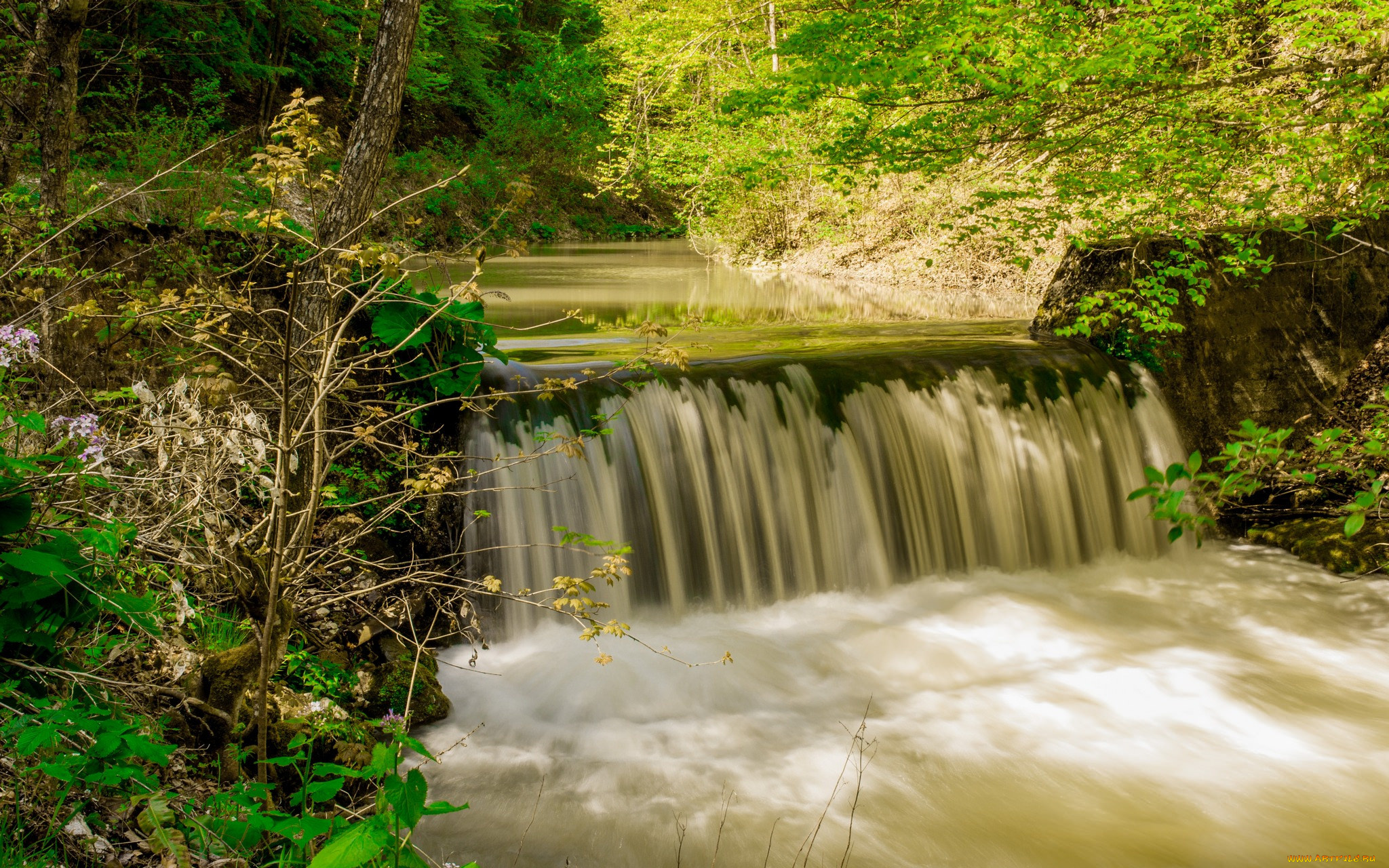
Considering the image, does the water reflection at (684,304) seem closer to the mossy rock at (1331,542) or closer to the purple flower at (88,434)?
the purple flower at (88,434)

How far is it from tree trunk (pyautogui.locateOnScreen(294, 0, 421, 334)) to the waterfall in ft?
4.70

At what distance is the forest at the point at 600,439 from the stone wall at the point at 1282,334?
0.04 meters

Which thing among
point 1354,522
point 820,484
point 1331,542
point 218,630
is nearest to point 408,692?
point 218,630

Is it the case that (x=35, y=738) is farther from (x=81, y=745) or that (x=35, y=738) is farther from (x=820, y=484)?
(x=820, y=484)

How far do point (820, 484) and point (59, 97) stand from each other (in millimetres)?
5619

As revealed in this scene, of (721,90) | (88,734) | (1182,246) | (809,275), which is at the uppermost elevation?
(721,90)

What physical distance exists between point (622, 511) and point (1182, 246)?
6053mm

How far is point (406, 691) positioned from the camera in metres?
4.37

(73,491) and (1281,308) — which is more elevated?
(1281,308)

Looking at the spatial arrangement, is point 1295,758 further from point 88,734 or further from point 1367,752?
point 88,734

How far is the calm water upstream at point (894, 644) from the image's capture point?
3967 millimetres

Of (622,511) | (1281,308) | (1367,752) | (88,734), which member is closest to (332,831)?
(88,734)

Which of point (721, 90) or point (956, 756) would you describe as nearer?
point (956, 756)

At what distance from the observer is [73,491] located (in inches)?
117
